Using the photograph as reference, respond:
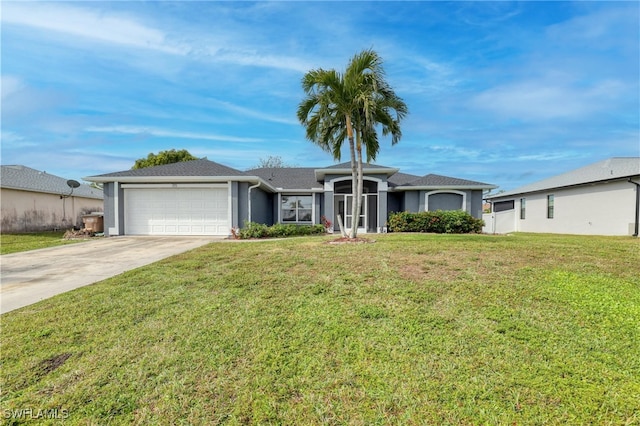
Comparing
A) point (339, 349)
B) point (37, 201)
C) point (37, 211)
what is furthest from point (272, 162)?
point (339, 349)

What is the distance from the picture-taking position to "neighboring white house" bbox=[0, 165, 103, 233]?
54.6 ft

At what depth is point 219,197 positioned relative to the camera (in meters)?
14.3

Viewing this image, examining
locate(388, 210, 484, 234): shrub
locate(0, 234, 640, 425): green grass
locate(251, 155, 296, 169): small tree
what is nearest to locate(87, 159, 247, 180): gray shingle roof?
locate(388, 210, 484, 234): shrub

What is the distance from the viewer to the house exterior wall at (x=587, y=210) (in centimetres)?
1556

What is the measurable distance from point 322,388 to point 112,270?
636cm

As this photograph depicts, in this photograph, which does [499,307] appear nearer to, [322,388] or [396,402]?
[396,402]

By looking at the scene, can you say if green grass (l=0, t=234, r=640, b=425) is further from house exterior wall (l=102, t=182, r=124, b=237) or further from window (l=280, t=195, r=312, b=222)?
window (l=280, t=195, r=312, b=222)

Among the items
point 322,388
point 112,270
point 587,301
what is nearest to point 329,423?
point 322,388

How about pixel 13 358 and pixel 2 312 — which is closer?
pixel 13 358

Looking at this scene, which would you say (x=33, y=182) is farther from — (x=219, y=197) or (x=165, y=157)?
(x=219, y=197)

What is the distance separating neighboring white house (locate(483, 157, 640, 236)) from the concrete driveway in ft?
69.4

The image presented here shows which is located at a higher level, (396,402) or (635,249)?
(635,249)

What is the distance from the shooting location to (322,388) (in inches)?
106

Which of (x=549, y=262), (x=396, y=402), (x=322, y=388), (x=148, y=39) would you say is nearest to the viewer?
(x=396, y=402)
